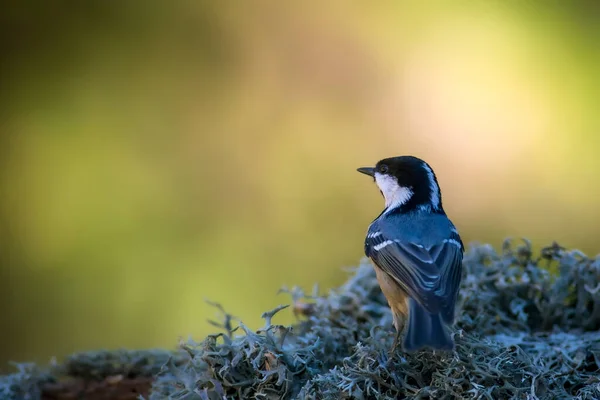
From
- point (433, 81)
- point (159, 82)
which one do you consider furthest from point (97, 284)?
point (433, 81)

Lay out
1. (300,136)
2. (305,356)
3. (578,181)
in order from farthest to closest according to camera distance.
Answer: (300,136)
(578,181)
(305,356)

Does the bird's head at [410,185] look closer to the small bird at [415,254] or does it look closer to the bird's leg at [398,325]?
the small bird at [415,254]

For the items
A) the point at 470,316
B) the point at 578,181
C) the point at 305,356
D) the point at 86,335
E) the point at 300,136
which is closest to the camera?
the point at 305,356

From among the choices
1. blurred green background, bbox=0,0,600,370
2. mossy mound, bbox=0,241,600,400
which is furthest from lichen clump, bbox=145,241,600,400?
blurred green background, bbox=0,0,600,370

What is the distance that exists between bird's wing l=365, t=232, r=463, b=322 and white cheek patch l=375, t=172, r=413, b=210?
0.79 feet

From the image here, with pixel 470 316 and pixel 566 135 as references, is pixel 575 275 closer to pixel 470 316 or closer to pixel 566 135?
pixel 470 316

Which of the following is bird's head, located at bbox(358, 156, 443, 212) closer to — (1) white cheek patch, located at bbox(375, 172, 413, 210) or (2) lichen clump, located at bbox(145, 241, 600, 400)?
(1) white cheek patch, located at bbox(375, 172, 413, 210)

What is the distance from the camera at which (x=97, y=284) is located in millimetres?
3975

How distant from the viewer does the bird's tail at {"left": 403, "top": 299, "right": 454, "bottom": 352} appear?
5.11 ft

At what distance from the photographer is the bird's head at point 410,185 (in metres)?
2.28

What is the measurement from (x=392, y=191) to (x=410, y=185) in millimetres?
85

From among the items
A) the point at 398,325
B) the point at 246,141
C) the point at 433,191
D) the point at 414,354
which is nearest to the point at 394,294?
the point at 398,325

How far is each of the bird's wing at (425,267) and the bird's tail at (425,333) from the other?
0.08ft

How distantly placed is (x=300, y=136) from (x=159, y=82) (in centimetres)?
102
